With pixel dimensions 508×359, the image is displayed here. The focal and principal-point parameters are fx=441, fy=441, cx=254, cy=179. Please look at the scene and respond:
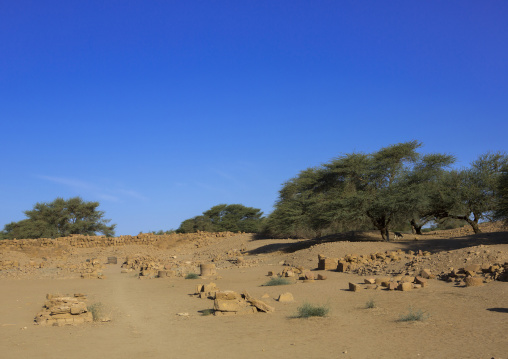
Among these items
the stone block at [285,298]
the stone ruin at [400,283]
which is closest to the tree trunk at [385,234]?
the stone ruin at [400,283]

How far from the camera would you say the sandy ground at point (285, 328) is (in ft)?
27.1

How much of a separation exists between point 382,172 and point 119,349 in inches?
952

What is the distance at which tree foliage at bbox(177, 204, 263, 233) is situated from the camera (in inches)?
2542

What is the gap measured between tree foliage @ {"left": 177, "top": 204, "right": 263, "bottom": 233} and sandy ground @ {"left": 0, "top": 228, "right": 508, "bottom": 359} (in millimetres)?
46545

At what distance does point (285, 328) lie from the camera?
1027 cm

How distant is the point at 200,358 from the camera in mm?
8055

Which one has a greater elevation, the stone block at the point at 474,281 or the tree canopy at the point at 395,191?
the tree canopy at the point at 395,191

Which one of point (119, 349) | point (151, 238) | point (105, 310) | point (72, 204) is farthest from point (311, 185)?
point (72, 204)

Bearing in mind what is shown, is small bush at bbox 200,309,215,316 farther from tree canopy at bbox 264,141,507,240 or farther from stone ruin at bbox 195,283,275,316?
tree canopy at bbox 264,141,507,240

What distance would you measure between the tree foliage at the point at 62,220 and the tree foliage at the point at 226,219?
13.0m

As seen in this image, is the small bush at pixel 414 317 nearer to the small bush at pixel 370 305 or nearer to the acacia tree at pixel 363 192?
the small bush at pixel 370 305

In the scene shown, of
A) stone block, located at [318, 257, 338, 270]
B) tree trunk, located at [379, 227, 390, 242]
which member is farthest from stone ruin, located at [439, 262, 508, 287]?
tree trunk, located at [379, 227, 390, 242]

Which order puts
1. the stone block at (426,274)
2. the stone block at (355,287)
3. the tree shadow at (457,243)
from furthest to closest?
1. the tree shadow at (457,243)
2. the stone block at (426,274)
3. the stone block at (355,287)

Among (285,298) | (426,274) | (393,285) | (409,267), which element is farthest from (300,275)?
(285,298)
